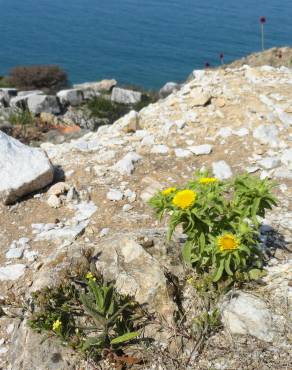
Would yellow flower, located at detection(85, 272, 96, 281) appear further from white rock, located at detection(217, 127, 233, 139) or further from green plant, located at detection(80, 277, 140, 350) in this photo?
white rock, located at detection(217, 127, 233, 139)

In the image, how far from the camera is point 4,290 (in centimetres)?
461

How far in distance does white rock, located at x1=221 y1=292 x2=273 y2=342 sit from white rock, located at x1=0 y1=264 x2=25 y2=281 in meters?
2.18

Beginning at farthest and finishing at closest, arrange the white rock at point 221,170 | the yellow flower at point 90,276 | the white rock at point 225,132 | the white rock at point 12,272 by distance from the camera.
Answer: the white rock at point 225,132 < the white rock at point 221,170 < the white rock at point 12,272 < the yellow flower at point 90,276

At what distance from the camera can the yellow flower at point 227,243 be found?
348cm

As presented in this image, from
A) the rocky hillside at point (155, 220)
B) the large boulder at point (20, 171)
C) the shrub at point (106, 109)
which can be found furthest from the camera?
the shrub at point (106, 109)

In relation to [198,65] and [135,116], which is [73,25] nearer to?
[198,65]

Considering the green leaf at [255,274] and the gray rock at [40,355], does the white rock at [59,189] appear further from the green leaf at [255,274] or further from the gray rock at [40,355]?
the green leaf at [255,274]

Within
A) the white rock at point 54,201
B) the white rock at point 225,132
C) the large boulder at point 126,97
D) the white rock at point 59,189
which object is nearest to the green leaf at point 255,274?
the white rock at point 54,201

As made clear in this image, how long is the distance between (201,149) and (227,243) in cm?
331

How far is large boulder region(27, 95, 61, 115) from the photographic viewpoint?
16203mm

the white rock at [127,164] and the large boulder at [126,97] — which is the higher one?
the white rock at [127,164]

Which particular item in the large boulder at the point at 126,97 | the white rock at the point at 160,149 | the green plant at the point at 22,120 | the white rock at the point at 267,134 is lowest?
the large boulder at the point at 126,97

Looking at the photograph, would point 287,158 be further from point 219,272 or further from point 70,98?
point 70,98

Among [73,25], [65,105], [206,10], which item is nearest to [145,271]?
[65,105]
